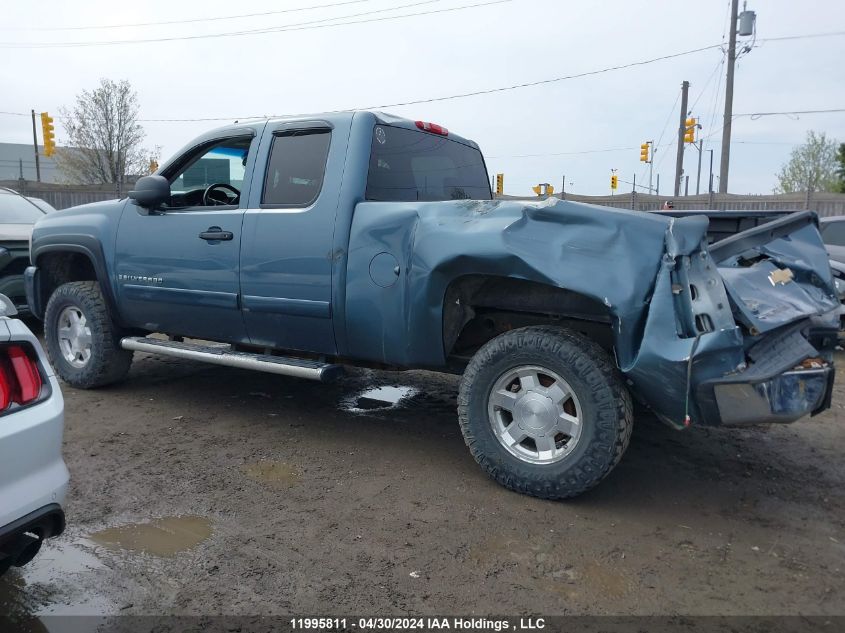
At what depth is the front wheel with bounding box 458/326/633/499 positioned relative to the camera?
322 centimetres

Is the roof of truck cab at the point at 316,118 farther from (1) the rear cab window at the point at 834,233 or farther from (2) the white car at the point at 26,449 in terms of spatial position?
(1) the rear cab window at the point at 834,233

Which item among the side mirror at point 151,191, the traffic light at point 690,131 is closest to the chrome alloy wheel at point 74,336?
the side mirror at point 151,191

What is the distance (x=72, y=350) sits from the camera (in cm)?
552

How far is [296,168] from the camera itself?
4.35 m

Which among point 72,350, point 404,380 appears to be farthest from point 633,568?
point 72,350

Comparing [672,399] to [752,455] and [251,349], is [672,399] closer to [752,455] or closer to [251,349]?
[752,455]

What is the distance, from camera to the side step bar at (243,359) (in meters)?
4.11

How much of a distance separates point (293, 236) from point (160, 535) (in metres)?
1.92

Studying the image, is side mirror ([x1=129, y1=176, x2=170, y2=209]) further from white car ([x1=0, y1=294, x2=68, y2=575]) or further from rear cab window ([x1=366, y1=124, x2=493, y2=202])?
white car ([x1=0, y1=294, x2=68, y2=575])

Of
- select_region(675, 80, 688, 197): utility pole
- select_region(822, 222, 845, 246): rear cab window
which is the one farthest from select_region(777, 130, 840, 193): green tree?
select_region(822, 222, 845, 246): rear cab window

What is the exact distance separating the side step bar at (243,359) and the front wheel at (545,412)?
0.97 meters

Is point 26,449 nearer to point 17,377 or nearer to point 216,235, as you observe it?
point 17,377

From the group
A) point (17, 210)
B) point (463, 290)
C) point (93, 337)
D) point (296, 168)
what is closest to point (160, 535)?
point (463, 290)

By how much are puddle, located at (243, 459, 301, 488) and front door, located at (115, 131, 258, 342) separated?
3.31 feet
